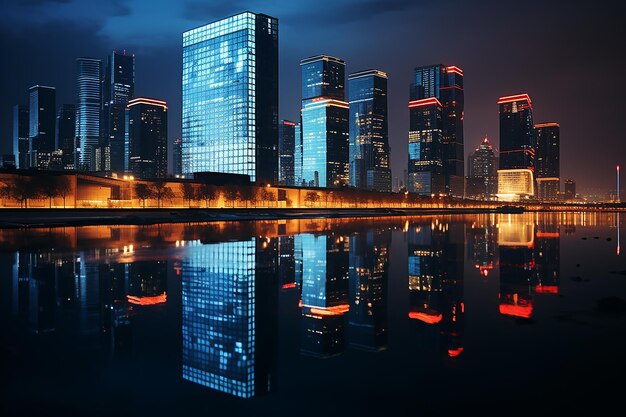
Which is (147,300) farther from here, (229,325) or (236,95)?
(236,95)

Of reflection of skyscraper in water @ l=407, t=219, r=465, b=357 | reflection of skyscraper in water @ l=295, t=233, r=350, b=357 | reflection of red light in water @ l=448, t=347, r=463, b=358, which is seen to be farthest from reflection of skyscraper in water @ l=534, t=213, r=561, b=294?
reflection of red light in water @ l=448, t=347, r=463, b=358

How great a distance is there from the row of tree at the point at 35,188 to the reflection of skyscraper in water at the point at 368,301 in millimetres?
73999

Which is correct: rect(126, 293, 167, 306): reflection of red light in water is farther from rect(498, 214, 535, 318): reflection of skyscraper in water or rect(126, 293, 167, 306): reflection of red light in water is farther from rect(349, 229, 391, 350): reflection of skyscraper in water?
rect(498, 214, 535, 318): reflection of skyscraper in water

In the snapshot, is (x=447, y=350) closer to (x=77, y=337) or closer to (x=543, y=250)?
(x=77, y=337)

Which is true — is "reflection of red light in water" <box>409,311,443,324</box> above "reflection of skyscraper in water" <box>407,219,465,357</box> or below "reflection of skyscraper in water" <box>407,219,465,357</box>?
below

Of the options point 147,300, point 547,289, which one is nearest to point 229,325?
point 147,300

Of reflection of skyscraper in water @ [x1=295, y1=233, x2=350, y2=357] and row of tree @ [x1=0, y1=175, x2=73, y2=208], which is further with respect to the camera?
row of tree @ [x1=0, y1=175, x2=73, y2=208]

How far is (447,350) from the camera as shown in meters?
9.27

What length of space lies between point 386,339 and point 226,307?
185 inches

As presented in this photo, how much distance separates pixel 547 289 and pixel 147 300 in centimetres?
1329

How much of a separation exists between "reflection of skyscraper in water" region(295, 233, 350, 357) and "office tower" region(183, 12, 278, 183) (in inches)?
5794

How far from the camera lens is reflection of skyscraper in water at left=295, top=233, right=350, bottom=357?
9.88 m

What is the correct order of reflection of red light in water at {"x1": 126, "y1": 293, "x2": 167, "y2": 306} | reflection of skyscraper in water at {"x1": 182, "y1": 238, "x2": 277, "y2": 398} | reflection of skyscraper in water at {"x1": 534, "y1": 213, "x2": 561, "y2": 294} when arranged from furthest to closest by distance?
reflection of skyscraper in water at {"x1": 534, "y1": 213, "x2": 561, "y2": 294} → reflection of red light in water at {"x1": 126, "y1": 293, "x2": 167, "y2": 306} → reflection of skyscraper in water at {"x1": 182, "y1": 238, "x2": 277, "y2": 398}

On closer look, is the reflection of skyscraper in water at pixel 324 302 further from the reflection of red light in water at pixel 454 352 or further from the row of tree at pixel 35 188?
the row of tree at pixel 35 188
